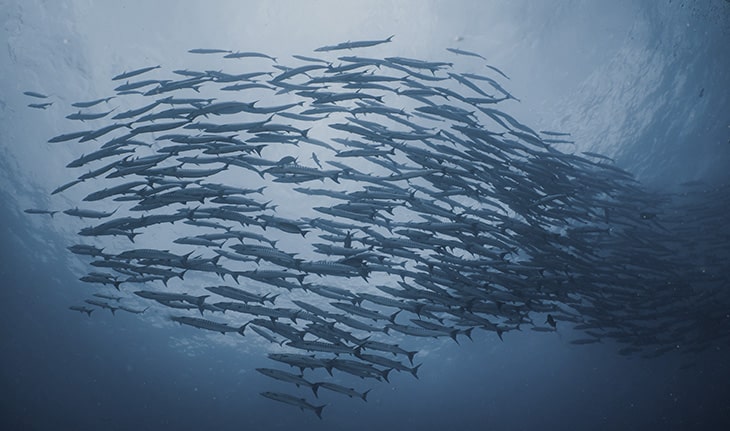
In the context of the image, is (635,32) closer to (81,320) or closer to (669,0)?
(669,0)

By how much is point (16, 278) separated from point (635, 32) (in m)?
36.1

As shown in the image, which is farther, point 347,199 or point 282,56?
point 282,56

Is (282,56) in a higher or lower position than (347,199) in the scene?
higher

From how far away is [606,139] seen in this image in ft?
52.7

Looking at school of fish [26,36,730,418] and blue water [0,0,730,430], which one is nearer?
school of fish [26,36,730,418]

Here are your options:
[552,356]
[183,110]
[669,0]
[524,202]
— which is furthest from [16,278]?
[552,356]

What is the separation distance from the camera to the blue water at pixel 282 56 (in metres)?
11.4

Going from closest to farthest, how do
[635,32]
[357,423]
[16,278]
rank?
[635,32], [16,278], [357,423]

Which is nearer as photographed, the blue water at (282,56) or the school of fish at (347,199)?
the school of fish at (347,199)

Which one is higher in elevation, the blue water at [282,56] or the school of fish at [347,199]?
the blue water at [282,56]

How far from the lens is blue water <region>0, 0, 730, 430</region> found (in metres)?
11.4

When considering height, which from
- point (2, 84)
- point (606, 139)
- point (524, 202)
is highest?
point (606, 139)

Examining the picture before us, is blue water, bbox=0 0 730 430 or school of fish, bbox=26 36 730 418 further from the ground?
blue water, bbox=0 0 730 430

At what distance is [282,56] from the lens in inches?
468
